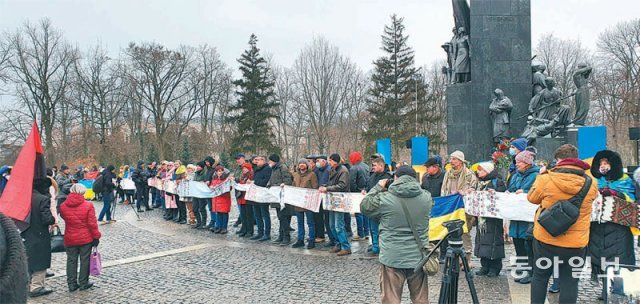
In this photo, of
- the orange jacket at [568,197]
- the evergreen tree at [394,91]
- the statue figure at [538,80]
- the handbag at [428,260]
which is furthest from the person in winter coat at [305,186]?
the evergreen tree at [394,91]

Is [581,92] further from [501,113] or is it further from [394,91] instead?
[394,91]

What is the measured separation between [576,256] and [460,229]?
1203 millimetres

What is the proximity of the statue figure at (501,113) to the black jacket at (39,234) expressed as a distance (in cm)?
1413

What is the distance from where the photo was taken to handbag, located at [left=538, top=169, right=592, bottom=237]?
4.55 m

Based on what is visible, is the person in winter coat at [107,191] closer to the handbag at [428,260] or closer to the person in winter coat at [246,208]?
the person in winter coat at [246,208]

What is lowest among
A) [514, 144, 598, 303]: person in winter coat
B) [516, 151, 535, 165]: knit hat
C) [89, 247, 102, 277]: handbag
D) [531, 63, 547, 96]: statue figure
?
[89, 247, 102, 277]: handbag

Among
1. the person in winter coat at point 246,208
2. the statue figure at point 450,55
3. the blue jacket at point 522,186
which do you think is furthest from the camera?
the statue figure at point 450,55

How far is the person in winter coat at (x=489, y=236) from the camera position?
23.8ft

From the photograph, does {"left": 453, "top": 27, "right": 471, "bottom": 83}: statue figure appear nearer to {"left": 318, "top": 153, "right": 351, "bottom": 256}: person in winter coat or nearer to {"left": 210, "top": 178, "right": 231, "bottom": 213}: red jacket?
{"left": 318, "top": 153, "right": 351, "bottom": 256}: person in winter coat

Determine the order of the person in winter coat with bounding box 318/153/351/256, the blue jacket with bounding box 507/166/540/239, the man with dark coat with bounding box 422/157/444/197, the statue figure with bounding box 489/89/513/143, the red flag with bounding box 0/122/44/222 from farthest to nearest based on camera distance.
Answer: the statue figure with bounding box 489/89/513/143 → the person in winter coat with bounding box 318/153/351/256 → the man with dark coat with bounding box 422/157/444/197 → the blue jacket with bounding box 507/166/540/239 → the red flag with bounding box 0/122/44/222

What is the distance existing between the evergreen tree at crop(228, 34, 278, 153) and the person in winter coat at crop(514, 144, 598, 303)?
40822 mm

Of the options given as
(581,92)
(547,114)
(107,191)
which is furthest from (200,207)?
(581,92)

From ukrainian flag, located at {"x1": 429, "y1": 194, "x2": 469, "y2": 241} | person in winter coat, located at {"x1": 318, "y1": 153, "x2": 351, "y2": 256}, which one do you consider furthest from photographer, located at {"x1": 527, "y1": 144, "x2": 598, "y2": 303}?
person in winter coat, located at {"x1": 318, "y1": 153, "x2": 351, "y2": 256}

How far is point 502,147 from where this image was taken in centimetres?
1417
